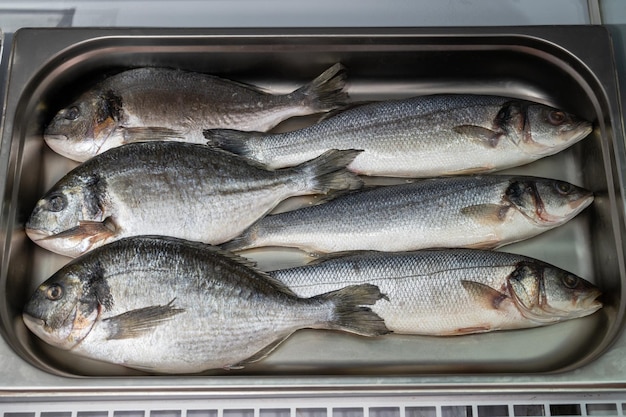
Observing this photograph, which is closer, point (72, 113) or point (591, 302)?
point (591, 302)

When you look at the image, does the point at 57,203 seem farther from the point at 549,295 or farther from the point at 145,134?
the point at 549,295

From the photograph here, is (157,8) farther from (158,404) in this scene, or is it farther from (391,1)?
(158,404)

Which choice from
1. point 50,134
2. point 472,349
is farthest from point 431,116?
point 50,134

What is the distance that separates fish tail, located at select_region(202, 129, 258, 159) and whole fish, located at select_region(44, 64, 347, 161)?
0.06m

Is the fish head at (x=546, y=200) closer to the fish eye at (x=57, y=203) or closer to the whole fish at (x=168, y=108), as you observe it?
the whole fish at (x=168, y=108)

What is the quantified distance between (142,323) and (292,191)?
57 centimetres

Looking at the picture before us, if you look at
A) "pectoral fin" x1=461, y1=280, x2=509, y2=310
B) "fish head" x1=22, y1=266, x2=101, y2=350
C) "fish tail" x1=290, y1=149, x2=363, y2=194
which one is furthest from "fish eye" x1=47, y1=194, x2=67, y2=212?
"pectoral fin" x1=461, y1=280, x2=509, y2=310

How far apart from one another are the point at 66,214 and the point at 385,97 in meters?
1.08

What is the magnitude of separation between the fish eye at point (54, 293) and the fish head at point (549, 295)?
1.20 metres

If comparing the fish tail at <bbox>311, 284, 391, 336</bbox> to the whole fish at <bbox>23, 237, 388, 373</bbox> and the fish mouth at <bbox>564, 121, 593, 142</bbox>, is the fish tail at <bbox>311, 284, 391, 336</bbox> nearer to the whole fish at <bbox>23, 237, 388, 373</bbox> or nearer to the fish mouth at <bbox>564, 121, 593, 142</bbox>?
the whole fish at <bbox>23, 237, 388, 373</bbox>

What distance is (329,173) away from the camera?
191 centimetres

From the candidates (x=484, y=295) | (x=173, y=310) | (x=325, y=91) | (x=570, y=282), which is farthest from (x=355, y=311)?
(x=325, y=91)

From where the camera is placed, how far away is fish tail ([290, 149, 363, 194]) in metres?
1.90

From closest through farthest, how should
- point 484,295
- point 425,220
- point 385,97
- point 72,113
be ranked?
point 484,295 < point 425,220 < point 72,113 < point 385,97
